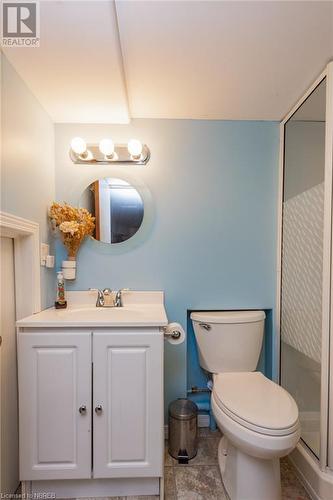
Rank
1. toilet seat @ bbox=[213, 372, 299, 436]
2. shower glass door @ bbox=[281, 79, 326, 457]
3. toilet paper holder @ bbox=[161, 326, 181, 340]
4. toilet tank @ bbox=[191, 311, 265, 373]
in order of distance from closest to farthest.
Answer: toilet seat @ bbox=[213, 372, 299, 436] < shower glass door @ bbox=[281, 79, 326, 457] < toilet paper holder @ bbox=[161, 326, 181, 340] < toilet tank @ bbox=[191, 311, 265, 373]

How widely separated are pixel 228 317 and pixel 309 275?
0.50m

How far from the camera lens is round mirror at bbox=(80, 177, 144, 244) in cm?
163

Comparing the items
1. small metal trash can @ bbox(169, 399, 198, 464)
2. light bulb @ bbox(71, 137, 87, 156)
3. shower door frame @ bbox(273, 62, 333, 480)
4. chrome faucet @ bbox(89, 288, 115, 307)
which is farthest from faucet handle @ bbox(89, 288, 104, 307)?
shower door frame @ bbox(273, 62, 333, 480)

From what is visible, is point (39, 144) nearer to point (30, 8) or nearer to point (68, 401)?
point (30, 8)

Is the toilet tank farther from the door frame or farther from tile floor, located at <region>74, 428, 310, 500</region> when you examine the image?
the door frame

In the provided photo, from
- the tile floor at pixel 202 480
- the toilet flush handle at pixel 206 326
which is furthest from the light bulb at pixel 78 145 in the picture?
the tile floor at pixel 202 480

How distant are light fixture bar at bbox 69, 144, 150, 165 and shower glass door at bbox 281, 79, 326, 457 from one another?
0.92 m

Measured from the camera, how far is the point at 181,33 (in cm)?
102

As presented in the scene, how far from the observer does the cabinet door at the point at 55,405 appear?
3.77 feet

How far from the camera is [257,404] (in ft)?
3.77

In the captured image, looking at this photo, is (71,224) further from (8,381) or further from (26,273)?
(8,381)

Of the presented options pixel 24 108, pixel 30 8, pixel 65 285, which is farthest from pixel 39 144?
pixel 65 285

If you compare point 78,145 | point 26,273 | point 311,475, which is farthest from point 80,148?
point 311,475

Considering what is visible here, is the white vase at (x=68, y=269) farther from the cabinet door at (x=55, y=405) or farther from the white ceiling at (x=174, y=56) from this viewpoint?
the white ceiling at (x=174, y=56)
